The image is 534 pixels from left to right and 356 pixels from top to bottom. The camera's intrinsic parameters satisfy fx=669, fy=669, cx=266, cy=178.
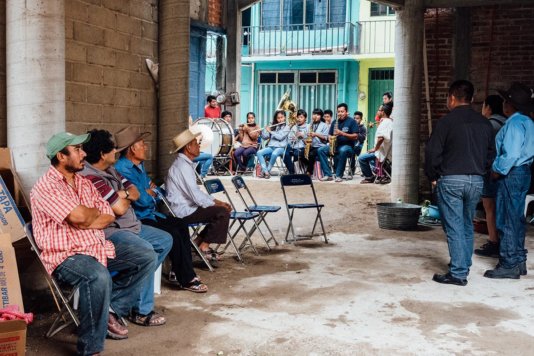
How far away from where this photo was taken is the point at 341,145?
13672mm

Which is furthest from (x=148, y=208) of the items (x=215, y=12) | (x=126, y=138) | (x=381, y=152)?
(x=215, y=12)

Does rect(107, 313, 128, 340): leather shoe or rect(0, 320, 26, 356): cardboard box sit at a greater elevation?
rect(0, 320, 26, 356): cardboard box

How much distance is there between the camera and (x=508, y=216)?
20.1ft

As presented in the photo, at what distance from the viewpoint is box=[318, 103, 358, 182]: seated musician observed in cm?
1353

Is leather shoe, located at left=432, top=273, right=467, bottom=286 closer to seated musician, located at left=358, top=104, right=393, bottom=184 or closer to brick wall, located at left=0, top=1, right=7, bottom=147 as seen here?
Result: brick wall, located at left=0, top=1, right=7, bottom=147

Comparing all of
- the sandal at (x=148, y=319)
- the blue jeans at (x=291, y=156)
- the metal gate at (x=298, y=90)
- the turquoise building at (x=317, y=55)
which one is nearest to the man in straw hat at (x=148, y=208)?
the sandal at (x=148, y=319)

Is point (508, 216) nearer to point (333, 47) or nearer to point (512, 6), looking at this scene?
point (512, 6)

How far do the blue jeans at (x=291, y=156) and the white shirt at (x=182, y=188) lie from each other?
802 cm

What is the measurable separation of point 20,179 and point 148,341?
146cm

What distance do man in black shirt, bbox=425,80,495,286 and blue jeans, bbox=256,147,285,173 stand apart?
8058 millimetres

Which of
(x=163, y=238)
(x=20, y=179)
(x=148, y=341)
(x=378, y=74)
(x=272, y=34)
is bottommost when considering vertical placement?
(x=148, y=341)

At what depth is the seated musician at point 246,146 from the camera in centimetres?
1474

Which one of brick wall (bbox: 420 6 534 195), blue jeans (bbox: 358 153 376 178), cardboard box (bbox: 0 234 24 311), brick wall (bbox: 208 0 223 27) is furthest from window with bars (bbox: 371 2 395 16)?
cardboard box (bbox: 0 234 24 311)

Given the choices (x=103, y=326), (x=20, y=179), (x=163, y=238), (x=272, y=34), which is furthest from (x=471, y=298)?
(x=272, y=34)
